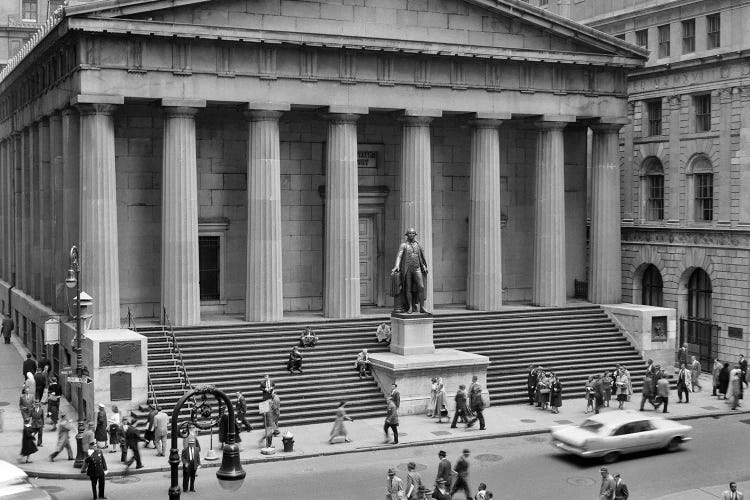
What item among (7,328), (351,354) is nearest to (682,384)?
(351,354)

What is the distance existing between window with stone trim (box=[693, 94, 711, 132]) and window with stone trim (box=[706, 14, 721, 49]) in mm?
2317

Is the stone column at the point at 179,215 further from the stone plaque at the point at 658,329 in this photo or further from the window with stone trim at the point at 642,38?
the window with stone trim at the point at 642,38

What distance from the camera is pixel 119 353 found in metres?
35.5

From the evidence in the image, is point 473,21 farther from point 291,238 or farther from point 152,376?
point 152,376

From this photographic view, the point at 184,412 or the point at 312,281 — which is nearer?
the point at 184,412

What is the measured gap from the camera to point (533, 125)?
49375 mm

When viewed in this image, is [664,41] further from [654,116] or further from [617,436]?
[617,436]

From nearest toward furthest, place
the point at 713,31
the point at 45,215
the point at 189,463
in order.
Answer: the point at 189,463 < the point at 45,215 < the point at 713,31

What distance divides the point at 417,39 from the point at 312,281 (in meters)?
11.4

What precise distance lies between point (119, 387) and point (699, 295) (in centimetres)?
2804

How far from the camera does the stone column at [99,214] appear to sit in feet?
130

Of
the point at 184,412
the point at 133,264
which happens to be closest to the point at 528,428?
the point at 184,412

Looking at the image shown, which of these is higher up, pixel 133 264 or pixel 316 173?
pixel 316 173

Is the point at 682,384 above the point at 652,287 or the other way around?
the other way around
